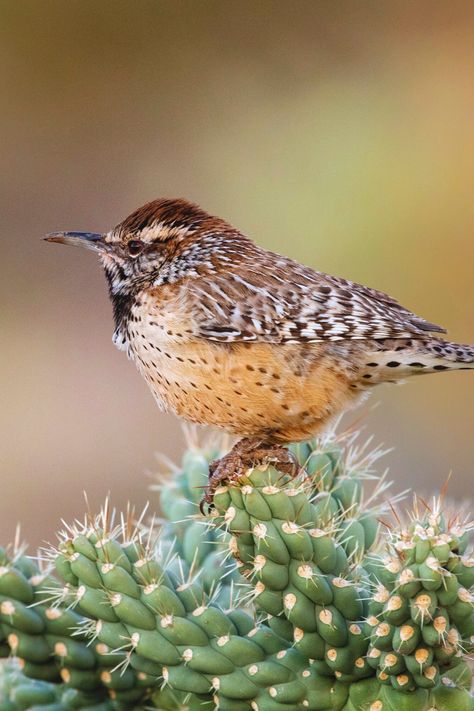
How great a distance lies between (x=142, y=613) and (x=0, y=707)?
0.43 metres

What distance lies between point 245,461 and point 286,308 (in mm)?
350

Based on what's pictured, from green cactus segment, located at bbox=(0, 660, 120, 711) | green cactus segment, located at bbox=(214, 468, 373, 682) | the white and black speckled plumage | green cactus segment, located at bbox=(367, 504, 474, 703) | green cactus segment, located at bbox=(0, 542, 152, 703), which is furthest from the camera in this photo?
the white and black speckled plumage

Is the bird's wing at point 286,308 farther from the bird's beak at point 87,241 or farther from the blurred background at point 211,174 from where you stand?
the blurred background at point 211,174

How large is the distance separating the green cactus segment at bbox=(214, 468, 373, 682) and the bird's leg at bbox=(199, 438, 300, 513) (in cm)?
11

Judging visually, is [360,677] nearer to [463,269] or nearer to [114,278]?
[114,278]

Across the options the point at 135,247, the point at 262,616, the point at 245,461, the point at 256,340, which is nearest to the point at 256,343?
the point at 256,340

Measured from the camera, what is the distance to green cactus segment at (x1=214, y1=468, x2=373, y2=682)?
1731 mm

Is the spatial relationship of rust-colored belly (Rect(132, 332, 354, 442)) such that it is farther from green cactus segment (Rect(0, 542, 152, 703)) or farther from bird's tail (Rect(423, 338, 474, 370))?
green cactus segment (Rect(0, 542, 152, 703))

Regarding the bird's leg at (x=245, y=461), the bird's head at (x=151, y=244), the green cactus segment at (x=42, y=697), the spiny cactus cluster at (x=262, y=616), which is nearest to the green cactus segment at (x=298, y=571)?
the spiny cactus cluster at (x=262, y=616)

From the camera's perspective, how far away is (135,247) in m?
2.35

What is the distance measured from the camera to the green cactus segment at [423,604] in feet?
5.09

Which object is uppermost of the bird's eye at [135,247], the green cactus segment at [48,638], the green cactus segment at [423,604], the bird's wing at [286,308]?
the bird's eye at [135,247]

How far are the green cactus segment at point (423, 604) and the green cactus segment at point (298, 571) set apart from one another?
Answer: 9cm

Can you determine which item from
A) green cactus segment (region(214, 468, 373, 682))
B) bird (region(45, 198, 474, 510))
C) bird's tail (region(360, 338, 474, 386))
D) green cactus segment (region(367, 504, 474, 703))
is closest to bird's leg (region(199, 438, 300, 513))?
bird (region(45, 198, 474, 510))
